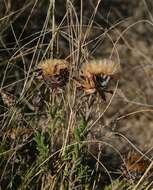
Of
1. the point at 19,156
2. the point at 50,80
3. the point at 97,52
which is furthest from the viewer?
the point at 97,52

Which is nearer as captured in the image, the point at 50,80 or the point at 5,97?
the point at 50,80

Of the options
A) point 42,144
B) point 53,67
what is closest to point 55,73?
point 53,67

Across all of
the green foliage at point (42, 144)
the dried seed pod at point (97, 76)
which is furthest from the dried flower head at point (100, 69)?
the green foliage at point (42, 144)

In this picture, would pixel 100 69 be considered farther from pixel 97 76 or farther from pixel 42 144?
pixel 42 144

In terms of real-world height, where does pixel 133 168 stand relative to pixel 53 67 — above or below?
below

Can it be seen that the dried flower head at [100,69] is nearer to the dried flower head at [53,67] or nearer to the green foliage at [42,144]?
the dried flower head at [53,67]

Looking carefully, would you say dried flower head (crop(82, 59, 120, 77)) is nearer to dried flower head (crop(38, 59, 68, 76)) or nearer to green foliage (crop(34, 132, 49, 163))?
dried flower head (crop(38, 59, 68, 76))

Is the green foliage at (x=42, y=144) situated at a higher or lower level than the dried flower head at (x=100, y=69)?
lower

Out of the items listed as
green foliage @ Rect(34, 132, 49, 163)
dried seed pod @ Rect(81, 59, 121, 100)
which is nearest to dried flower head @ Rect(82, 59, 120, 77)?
dried seed pod @ Rect(81, 59, 121, 100)

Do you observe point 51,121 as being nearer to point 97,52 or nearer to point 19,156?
point 19,156

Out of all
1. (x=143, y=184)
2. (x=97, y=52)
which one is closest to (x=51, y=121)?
(x=143, y=184)

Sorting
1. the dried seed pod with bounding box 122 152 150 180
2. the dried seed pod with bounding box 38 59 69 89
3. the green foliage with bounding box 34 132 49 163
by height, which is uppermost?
the dried seed pod with bounding box 38 59 69 89
